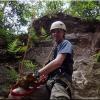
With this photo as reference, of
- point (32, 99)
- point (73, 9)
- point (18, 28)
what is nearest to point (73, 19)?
point (18, 28)

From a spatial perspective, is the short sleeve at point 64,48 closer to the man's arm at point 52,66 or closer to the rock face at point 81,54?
the man's arm at point 52,66

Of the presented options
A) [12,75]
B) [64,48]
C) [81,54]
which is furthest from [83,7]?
[64,48]

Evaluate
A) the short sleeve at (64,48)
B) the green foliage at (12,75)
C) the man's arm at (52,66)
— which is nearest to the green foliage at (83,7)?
the green foliage at (12,75)

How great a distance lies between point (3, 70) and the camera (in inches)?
384

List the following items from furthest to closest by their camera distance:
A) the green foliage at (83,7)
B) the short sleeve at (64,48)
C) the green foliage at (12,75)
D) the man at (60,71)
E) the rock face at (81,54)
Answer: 1. the green foliage at (83,7)
2. the green foliage at (12,75)
3. the rock face at (81,54)
4. the short sleeve at (64,48)
5. the man at (60,71)

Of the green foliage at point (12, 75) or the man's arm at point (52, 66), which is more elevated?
the man's arm at point (52, 66)

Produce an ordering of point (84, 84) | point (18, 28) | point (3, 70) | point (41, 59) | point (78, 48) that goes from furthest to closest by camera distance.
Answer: point (18, 28) < point (78, 48) < point (41, 59) < point (3, 70) < point (84, 84)

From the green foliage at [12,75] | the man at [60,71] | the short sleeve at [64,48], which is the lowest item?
the green foliage at [12,75]

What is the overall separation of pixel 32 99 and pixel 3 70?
458cm

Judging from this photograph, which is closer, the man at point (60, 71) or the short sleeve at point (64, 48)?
the man at point (60, 71)

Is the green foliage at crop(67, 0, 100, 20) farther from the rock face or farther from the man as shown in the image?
the man

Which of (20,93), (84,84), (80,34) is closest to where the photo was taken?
(20,93)

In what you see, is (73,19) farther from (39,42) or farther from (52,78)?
(52,78)

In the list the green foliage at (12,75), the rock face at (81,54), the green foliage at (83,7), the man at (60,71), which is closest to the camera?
the man at (60,71)
